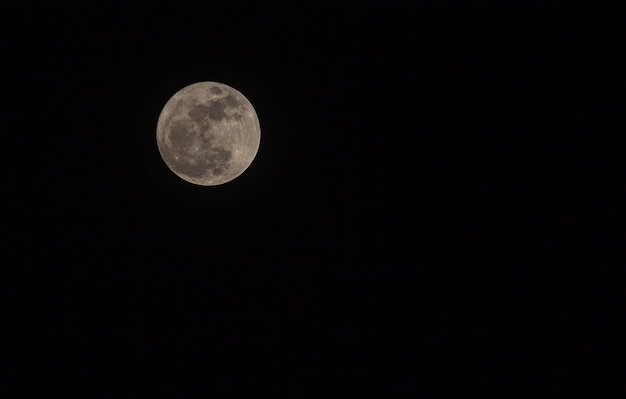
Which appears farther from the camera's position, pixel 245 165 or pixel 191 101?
pixel 245 165

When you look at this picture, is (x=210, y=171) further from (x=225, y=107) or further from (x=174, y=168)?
(x=225, y=107)

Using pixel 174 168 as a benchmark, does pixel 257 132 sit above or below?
above

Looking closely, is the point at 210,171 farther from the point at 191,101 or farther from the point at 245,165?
the point at 191,101

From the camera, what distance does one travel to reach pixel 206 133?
182 inches

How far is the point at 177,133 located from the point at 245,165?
3.11 ft

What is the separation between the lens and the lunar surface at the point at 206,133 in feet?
15.2

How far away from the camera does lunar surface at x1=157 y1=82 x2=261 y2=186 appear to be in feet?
15.2

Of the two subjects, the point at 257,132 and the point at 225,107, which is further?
the point at 257,132

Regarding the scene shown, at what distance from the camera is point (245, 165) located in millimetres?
5168

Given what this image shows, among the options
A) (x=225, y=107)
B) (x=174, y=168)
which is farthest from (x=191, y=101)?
(x=174, y=168)

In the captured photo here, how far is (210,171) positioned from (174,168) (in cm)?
49

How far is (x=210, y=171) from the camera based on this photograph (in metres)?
4.86

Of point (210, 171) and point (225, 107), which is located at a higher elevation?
point (225, 107)

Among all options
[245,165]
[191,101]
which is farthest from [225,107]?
[245,165]
